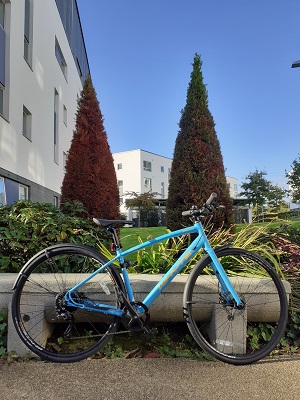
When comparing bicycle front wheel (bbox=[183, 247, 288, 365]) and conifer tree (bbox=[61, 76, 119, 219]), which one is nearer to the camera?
bicycle front wheel (bbox=[183, 247, 288, 365])

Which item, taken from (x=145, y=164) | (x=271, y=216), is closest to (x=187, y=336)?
(x=271, y=216)

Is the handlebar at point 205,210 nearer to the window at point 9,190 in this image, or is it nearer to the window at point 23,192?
the window at point 9,190

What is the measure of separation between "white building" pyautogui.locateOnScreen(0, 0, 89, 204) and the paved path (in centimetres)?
782

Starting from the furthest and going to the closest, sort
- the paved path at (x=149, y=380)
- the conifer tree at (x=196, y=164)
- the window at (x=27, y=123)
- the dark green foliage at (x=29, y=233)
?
the window at (x=27, y=123)
the conifer tree at (x=196, y=164)
the dark green foliage at (x=29, y=233)
the paved path at (x=149, y=380)

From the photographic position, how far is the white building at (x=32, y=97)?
33.4 feet

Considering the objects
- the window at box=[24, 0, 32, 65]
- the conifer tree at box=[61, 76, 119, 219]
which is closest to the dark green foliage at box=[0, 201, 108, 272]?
the conifer tree at box=[61, 76, 119, 219]

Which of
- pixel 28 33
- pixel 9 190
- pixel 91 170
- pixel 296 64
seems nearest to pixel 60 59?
pixel 28 33

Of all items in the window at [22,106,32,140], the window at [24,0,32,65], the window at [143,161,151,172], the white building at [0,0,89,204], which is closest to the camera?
the white building at [0,0,89,204]

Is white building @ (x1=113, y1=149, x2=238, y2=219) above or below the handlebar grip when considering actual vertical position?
above

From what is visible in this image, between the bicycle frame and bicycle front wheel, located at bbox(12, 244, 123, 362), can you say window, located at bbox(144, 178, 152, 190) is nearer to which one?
bicycle front wheel, located at bbox(12, 244, 123, 362)

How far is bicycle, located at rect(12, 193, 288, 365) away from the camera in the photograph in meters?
2.64

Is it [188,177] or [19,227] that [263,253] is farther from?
[19,227]

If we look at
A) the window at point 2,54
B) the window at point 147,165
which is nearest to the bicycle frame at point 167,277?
the window at point 2,54

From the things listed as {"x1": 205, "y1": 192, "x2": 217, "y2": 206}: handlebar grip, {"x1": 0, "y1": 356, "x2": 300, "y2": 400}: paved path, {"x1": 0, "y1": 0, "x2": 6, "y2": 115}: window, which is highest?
{"x1": 0, "y1": 0, "x2": 6, "y2": 115}: window
